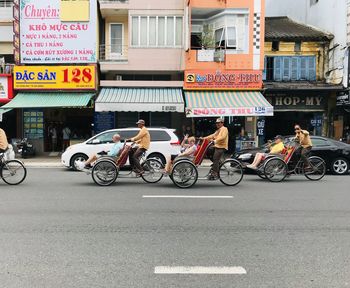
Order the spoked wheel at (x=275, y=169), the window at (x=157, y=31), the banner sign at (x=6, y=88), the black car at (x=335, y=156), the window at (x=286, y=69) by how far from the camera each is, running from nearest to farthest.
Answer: the spoked wheel at (x=275, y=169), the black car at (x=335, y=156), the banner sign at (x=6, y=88), the window at (x=157, y=31), the window at (x=286, y=69)

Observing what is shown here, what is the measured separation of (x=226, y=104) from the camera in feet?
63.1

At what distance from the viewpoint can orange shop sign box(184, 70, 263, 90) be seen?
20.7 meters

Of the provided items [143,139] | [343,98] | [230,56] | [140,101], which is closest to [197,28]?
[230,56]

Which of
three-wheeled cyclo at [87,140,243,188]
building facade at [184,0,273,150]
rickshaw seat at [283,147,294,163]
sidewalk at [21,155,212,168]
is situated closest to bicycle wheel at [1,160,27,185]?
three-wheeled cyclo at [87,140,243,188]

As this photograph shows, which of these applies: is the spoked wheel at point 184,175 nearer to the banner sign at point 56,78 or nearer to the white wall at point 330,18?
the banner sign at point 56,78

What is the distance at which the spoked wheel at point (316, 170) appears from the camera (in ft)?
40.8

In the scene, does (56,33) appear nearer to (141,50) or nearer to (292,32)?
(141,50)

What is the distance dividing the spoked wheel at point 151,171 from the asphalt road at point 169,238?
1.15m

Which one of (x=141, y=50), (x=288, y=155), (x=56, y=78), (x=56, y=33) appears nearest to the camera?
(x=288, y=155)

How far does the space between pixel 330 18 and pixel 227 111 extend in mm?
9597

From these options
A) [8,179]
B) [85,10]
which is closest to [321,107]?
[85,10]

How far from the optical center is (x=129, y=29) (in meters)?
21.0

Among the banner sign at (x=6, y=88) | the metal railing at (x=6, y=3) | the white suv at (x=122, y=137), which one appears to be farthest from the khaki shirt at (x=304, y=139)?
the metal railing at (x=6, y=3)

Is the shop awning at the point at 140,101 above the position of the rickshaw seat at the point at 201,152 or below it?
above
